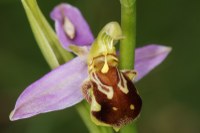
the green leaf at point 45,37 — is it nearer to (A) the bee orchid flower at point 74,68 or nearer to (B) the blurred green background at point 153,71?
(A) the bee orchid flower at point 74,68

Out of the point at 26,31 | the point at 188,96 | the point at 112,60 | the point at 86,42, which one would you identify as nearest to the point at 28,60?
the point at 26,31

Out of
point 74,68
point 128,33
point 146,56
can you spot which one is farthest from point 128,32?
point 146,56

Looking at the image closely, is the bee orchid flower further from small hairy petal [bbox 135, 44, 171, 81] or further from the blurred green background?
the blurred green background

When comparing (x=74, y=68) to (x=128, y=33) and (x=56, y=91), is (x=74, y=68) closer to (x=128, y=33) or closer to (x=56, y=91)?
(x=56, y=91)

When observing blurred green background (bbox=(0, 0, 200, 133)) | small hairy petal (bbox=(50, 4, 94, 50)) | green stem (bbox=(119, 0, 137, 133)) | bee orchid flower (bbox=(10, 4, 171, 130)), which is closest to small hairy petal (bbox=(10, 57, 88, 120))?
bee orchid flower (bbox=(10, 4, 171, 130))

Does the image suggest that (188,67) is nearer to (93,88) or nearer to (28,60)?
(28,60)

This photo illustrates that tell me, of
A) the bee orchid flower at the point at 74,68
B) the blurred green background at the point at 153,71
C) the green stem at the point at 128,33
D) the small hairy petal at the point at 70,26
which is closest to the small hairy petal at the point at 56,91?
the bee orchid flower at the point at 74,68
